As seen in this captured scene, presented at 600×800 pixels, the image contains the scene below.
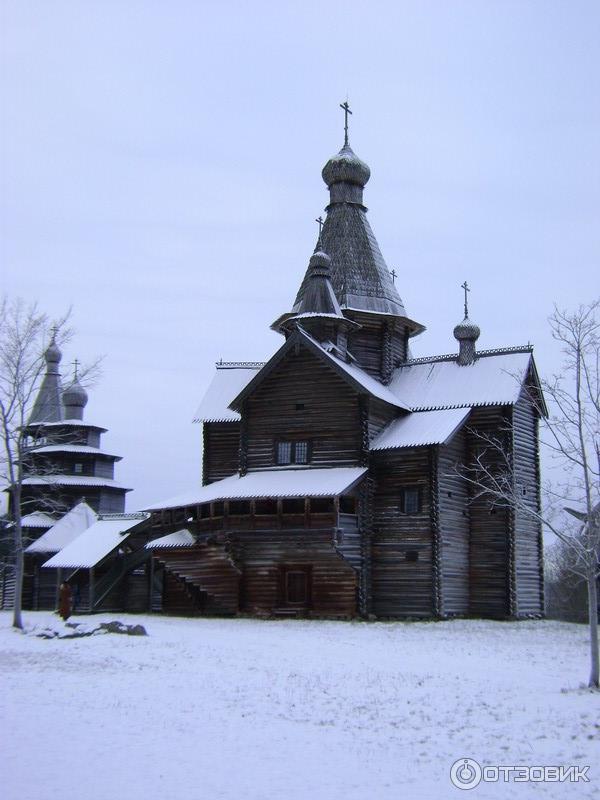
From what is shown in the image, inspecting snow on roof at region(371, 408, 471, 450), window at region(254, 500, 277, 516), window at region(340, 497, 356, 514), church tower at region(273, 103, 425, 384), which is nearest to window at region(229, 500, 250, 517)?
window at region(254, 500, 277, 516)

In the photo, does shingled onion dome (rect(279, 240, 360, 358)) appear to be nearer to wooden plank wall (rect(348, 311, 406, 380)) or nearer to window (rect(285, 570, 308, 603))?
wooden plank wall (rect(348, 311, 406, 380))

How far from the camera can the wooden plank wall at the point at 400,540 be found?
33.4 m

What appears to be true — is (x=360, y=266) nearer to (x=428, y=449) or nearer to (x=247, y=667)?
(x=428, y=449)

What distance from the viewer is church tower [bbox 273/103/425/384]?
39375mm

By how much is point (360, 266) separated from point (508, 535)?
13369 millimetres

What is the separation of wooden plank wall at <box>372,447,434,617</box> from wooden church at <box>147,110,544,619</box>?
0.05 metres

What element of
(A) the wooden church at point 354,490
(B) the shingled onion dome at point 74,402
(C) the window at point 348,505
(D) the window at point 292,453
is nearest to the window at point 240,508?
(A) the wooden church at point 354,490

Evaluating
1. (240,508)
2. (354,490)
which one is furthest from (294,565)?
(354,490)

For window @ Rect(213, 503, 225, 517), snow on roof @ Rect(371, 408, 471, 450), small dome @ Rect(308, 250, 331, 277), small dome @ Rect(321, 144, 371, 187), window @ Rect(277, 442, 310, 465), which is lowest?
window @ Rect(213, 503, 225, 517)

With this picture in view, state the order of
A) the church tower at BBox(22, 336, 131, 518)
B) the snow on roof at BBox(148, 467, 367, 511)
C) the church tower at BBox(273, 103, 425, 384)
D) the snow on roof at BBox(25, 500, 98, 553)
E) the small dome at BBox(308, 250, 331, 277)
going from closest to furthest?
the snow on roof at BBox(148, 467, 367, 511) < the small dome at BBox(308, 250, 331, 277) < the church tower at BBox(273, 103, 425, 384) < the snow on roof at BBox(25, 500, 98, 553) < the church tower at BBox(22, 336, 131, 518)

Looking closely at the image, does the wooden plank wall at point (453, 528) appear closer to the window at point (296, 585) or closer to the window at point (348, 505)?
the window at point (348, 505)

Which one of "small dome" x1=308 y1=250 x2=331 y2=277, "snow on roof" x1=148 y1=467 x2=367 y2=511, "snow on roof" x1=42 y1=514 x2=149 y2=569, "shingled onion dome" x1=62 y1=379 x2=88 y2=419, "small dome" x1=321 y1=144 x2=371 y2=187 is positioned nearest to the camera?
"snow on roof" x1=148 y1=467 x2=367 y2=511

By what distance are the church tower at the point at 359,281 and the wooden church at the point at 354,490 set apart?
14cm

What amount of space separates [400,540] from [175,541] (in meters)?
8.38
